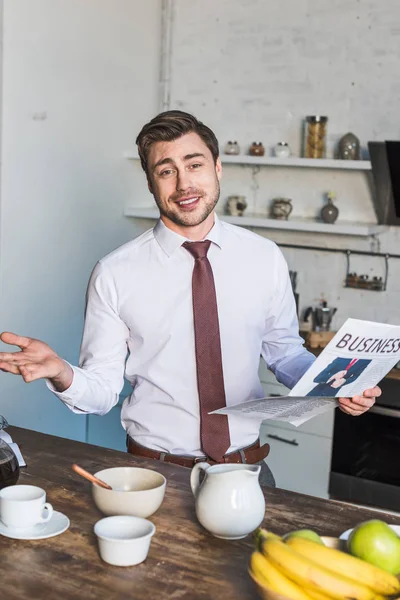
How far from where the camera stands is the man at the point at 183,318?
2375mm

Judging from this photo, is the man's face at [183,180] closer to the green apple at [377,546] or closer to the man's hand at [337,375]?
the man's hand at [337,375]

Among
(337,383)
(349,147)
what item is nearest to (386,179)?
(349,147)

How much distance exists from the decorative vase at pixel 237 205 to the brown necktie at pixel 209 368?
2059mm

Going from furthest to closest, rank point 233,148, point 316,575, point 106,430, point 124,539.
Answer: point 106,430 → point 233,148 → point 124,539 → point 316,575

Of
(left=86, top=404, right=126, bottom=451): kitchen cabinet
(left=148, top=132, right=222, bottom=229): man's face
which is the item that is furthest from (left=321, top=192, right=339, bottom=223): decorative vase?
(left=148, top=132, right=222, bottom=229): man's face

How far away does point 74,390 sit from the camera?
213 centimetres

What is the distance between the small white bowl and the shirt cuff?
1.95 ft

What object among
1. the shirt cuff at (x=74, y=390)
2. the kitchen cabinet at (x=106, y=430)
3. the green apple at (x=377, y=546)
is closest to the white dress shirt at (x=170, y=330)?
the shirt cuff at (x=74, y=390)

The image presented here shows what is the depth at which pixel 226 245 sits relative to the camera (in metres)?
2.54

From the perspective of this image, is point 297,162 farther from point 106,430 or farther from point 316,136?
point 106,430

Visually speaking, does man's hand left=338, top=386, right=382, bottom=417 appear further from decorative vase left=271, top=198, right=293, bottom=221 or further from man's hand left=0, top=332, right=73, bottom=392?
decorative vase left=271, top=198, right=293, bottom=221

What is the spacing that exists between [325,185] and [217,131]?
2.28 feet

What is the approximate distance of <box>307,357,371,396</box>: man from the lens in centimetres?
187

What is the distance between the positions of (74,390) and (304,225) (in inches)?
87.9
